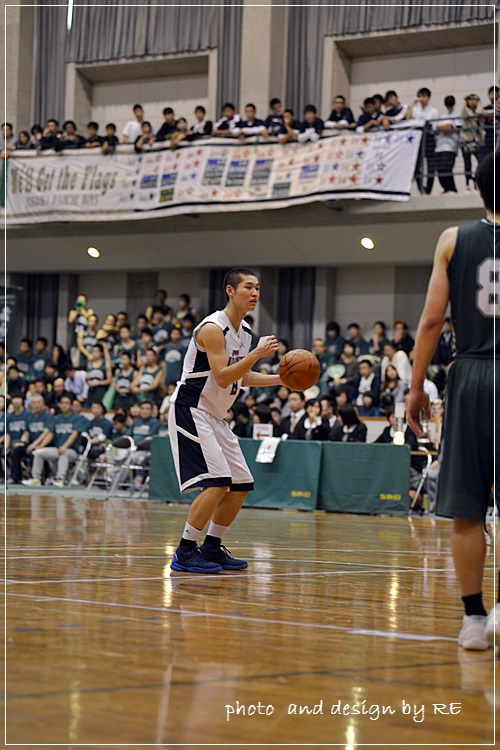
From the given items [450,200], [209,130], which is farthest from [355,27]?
[450,200]

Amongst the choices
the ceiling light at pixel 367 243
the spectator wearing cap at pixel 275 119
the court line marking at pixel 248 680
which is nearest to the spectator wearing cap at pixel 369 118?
the spectator wearing cap at pixel 275 119

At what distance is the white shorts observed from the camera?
6.42m

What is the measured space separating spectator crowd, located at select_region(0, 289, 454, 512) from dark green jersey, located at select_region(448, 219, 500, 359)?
11401 mm

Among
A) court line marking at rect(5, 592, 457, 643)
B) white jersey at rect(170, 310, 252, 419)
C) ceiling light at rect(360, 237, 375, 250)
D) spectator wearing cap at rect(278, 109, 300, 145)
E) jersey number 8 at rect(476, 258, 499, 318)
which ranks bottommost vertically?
court line marking at rect(5, 592, 457, 643)

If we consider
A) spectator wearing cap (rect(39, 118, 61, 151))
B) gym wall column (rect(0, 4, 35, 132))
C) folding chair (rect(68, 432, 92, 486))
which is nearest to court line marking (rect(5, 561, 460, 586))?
folding chair (rect(68, 432, 92, 486))

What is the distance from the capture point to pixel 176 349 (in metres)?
20.5

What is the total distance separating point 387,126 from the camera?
19.0 meters

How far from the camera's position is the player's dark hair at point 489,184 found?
13.8ft

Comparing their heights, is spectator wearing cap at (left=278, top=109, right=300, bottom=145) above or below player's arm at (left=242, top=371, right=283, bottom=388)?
above

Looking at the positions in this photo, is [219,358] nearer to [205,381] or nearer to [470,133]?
[205,381]

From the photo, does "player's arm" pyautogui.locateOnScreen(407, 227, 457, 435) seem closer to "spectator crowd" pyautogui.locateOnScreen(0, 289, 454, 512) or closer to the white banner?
"spectator crowd" pyautogui.locateOnScreen(0, 289, 454, 512)

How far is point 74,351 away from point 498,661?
2041cm

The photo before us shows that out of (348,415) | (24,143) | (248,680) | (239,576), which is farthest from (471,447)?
(24,143)

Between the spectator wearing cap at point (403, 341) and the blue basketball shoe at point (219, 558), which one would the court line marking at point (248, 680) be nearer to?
the blue basketball shoe at point (219, 558)
